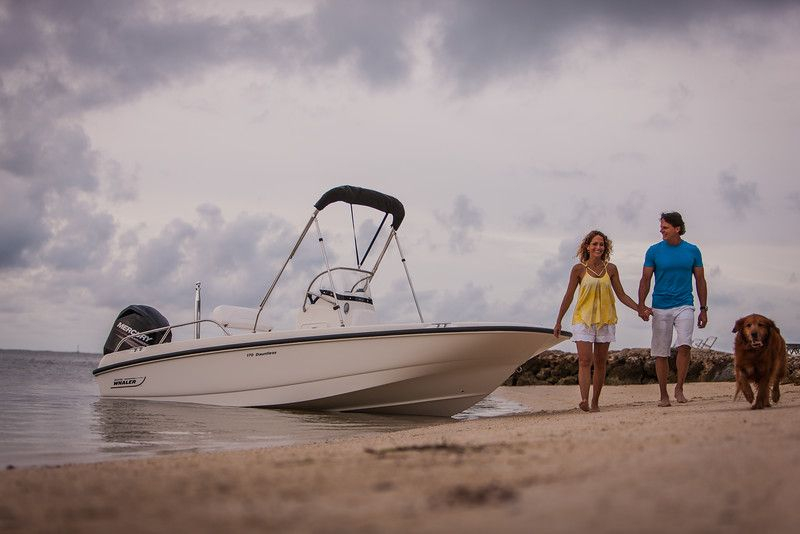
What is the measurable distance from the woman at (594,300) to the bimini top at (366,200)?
13.6ft

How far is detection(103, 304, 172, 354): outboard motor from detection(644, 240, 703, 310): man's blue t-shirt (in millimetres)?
8367

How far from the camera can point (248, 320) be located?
12500 millimetres

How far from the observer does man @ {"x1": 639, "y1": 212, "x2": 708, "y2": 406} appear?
807cm

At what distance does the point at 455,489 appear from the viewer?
126 inches

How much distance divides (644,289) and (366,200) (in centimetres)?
453

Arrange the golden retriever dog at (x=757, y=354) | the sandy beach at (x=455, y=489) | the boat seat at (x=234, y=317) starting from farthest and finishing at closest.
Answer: the boat seat at (x=234, y=317) → the golden retriever dog at (x=757, y=354) → the sandy beach at (x=455, y=489)

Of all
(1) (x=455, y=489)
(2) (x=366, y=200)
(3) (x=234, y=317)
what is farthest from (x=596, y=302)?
(3) (x=234, y=317)

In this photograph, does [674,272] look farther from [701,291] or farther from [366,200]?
[366,200]

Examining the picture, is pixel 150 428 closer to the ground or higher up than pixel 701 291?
closer to the ground

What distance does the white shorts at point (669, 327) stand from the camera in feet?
26.2

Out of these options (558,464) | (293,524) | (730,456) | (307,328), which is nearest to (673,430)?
(730,456)

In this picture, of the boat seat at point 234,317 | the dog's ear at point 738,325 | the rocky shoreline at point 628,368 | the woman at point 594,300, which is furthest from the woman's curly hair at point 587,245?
the rocky shoreline at point 628,368

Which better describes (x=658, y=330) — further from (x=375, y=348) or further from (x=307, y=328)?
(x=307, y=328)

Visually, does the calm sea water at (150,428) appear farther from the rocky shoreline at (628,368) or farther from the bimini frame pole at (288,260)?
the rocky shoreline at (628,368)
